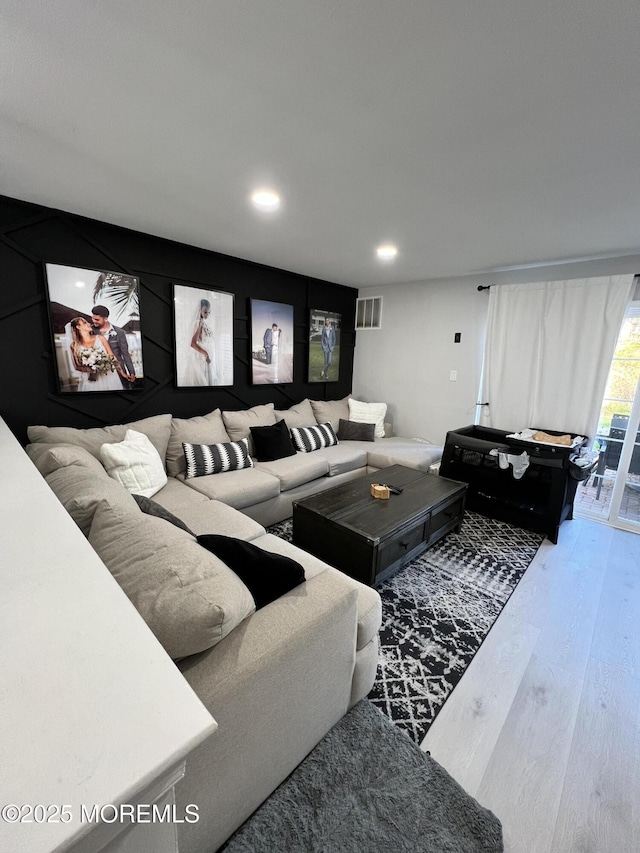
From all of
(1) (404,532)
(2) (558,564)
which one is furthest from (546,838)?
(2) (558,564)

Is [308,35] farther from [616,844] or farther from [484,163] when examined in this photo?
[616,844]

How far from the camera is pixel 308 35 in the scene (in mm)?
965

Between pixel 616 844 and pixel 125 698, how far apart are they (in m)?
1.62

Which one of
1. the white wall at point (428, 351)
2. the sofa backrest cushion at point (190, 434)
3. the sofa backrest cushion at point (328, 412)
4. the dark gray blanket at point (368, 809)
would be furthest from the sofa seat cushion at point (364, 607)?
the white wall at point (428, 351)

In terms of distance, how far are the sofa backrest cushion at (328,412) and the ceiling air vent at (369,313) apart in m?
1.19

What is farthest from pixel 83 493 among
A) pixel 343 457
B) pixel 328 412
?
pixel 328 412

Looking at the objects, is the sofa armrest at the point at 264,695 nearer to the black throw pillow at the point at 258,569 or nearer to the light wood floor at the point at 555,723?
the black throw pillow at the point at 258,569

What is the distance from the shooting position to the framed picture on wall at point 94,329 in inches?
96.0

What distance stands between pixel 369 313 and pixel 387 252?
1.69 metres

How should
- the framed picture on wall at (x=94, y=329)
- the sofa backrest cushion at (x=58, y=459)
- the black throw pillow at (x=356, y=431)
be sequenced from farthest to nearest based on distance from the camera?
1. the black throw pillow at (x=356, y=431)
2. the framed picture on wall at (x=94, y=329)
3. the sofa backrest cushion at (x=58, y=459)

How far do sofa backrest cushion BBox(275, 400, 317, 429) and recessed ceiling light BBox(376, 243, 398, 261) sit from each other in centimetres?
174

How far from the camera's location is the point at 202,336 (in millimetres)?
3197

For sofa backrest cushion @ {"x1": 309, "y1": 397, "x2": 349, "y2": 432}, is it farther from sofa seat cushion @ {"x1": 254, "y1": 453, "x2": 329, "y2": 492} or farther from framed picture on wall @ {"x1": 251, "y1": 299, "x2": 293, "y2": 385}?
sofa seat cushion @ {"x1": 254, "y1": 453, "x2": 329, "y2": 492}

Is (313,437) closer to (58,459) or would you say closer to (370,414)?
(370,414)
